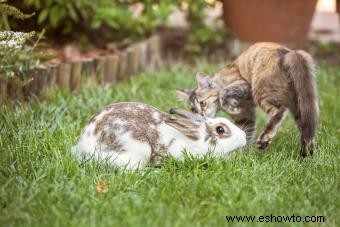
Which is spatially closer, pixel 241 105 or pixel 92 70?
pixel 241 105

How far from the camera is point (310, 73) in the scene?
4469 mm

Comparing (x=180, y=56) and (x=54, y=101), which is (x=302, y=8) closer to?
(x=180, y=56)

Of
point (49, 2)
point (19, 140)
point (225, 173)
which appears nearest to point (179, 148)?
point (225, 173)

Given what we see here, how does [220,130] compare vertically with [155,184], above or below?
above

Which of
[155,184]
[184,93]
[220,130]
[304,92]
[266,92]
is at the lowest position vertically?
[155,184]

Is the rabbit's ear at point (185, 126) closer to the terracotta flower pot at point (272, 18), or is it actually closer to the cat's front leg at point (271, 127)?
the cat's front leg at point (271, 127)

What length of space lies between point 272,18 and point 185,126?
4040 millimetres

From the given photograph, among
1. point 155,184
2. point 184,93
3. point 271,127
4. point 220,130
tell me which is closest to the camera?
point 155,184

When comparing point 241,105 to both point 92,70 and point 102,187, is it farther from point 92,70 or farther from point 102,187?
point 92,70

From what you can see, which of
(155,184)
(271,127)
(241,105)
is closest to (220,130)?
(271,127)

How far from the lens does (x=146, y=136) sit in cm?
416

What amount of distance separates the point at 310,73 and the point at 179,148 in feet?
3.44

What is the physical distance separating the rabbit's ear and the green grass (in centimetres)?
19

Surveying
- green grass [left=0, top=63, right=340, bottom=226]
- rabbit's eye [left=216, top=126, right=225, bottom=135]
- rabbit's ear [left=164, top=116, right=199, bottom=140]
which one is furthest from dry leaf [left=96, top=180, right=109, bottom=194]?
rabbit's eye [left=216, top=126, right=225, bottom=135]
